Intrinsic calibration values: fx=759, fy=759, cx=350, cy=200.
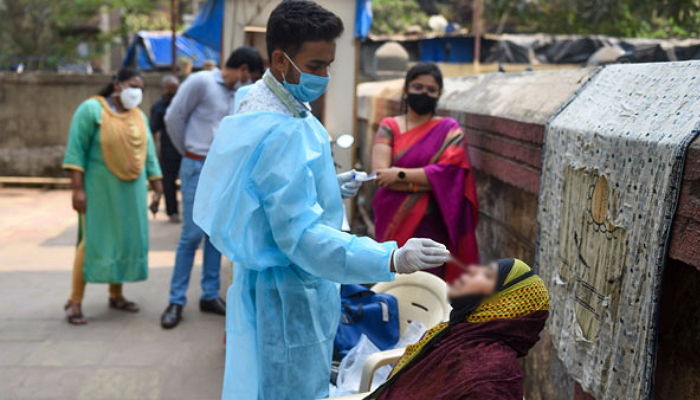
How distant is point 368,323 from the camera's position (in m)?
3.08

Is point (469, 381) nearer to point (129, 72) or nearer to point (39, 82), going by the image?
point (129, 72)

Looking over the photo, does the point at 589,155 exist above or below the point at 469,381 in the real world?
above

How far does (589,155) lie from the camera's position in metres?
2.60

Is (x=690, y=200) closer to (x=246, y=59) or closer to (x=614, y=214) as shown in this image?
(x=614, y=214)

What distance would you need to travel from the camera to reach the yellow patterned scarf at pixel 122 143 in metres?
5.02

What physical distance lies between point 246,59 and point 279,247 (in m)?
2.98

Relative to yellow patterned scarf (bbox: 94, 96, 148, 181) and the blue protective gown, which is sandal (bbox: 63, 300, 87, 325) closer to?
yellow patterned scarf (bbox: 94, 96, 148, 181)

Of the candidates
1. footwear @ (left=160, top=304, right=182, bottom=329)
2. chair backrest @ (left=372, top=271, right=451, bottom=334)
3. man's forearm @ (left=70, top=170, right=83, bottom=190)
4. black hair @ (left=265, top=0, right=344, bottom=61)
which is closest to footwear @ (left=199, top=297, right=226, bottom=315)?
footwear @ (left=160, top=304, right=182, bottom=329)

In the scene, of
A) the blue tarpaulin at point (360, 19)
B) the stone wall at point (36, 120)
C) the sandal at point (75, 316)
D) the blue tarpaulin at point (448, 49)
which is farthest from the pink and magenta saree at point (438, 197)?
the blue tarpaulin at point (448, 49)

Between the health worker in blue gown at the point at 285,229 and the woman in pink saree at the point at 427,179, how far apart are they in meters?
1.60

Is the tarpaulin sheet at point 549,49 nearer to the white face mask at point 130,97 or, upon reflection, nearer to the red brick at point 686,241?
the white face mask at point 130,97

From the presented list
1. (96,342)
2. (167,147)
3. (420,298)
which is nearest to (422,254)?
(420,298)

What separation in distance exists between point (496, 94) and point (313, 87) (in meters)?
2.40

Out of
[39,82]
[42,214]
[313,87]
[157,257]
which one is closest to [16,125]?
[39,82]
